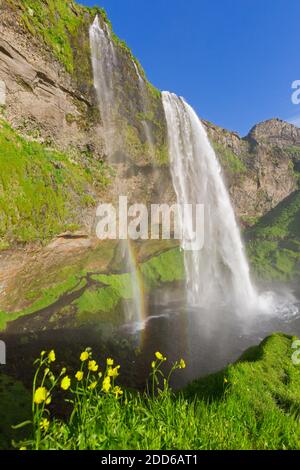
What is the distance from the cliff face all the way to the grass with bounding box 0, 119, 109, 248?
1.34ft

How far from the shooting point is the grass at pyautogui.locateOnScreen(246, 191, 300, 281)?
40344 millimetres

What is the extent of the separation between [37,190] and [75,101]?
7.54m

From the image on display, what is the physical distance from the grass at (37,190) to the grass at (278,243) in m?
30.1

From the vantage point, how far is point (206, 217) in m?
33.9

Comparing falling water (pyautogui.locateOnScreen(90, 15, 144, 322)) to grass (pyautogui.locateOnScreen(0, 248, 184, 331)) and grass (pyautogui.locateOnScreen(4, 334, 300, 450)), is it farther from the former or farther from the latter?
grass (pyautogui.locateOnScreen(4, 334, 300, 450))

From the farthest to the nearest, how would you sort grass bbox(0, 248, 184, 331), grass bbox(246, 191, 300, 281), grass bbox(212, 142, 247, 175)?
1. grass bbox(212, 142, 247, 175)
2. grass bbox(246, 191, 300, 281)
3. grass bbox(0, 248, 184, 331)

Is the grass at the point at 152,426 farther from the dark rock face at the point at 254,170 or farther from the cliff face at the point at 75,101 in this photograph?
the dark rock face at the point at 254,170

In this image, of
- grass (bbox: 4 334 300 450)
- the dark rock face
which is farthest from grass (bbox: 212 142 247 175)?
grass (bbox: 4 334 300 450)

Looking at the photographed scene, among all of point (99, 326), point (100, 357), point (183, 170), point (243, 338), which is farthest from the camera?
point (183, 170)

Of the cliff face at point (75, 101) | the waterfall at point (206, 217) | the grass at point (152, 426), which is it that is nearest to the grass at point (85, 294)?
the cliff face at point (75, 101)
